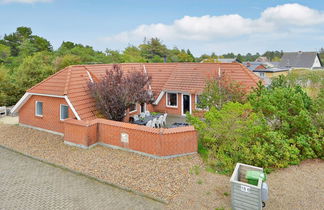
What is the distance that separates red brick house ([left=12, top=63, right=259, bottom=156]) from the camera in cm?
1233

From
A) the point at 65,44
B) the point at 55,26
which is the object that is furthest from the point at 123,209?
the point at 65,44

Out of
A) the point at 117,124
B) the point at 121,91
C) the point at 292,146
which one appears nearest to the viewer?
the point at 292,146

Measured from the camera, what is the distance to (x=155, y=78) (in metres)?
24.5

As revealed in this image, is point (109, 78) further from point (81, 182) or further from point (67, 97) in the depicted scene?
point (81, 182)

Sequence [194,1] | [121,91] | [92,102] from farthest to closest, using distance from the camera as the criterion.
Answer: [194,1] < [92,102] < [121,91]

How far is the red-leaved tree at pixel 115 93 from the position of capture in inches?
583

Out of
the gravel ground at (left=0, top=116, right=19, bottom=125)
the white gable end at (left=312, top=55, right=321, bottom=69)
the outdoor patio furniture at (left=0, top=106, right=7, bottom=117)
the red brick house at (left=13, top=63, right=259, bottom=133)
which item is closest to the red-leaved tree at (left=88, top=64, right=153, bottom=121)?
the red brick house at (left=13, top=63, right=259, bottom=133)

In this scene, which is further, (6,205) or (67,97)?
(67,97)

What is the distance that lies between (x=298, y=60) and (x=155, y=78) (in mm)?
56087

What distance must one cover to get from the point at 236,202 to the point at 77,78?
13748mm

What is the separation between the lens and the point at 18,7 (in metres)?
27.6

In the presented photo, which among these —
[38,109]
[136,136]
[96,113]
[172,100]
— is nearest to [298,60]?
[172,100]

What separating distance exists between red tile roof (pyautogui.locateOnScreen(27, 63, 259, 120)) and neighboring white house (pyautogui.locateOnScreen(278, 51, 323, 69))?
169ft

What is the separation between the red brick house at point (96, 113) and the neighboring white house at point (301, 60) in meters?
52.3
